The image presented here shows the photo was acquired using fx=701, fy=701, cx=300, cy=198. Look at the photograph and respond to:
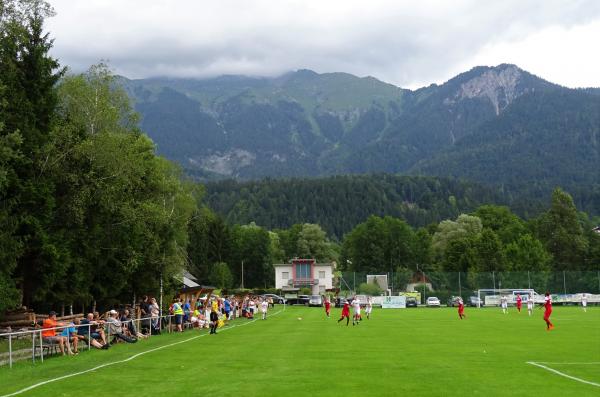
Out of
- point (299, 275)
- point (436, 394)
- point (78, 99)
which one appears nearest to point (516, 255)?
point (299, 275)

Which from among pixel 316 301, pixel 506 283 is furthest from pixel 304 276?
pixel 506 283

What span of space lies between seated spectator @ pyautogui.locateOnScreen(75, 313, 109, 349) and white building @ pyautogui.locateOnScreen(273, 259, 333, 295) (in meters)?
99.2

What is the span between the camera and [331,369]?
59.0 ft

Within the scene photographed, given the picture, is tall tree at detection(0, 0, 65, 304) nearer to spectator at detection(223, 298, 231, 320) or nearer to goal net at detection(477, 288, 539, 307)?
spectator at detection(223, 298, 231, 320)

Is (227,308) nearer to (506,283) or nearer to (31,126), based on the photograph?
(31,126)

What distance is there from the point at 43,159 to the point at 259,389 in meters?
25.3

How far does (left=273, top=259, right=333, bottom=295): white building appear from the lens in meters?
127

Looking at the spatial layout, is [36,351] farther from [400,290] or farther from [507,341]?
[400,290]

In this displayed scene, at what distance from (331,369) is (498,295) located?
72.7 m

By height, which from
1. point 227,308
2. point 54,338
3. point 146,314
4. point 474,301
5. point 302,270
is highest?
point 302,270

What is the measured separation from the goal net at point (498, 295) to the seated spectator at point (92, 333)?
61720mm

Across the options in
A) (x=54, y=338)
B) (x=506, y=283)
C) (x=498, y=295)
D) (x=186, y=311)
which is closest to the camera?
(x=54, y=338)

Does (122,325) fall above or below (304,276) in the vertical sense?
above

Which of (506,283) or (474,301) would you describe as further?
(506,283)
